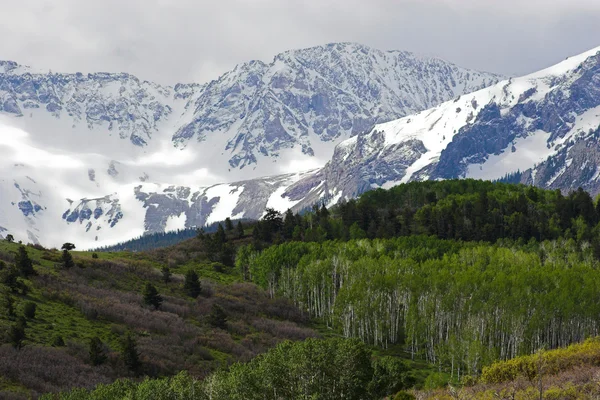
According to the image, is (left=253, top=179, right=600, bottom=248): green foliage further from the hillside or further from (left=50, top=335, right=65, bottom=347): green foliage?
the hillside

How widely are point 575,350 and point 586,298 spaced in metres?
34.8

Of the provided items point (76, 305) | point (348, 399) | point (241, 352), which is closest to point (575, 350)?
point (348, 399)

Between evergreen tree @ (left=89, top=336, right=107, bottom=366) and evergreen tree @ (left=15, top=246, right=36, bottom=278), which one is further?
evergreen tree @ (left=15, top=246, right=36, bottom=278)

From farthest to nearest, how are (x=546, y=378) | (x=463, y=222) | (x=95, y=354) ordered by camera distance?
(x=463, y=222), (x=95, y=354), (x=546, y=378)

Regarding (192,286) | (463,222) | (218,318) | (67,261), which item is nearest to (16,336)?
(218,318)

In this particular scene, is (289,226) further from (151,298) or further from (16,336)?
(16,336)

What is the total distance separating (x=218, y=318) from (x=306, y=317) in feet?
84.8

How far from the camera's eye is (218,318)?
11262cm

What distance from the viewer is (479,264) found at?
13462cm

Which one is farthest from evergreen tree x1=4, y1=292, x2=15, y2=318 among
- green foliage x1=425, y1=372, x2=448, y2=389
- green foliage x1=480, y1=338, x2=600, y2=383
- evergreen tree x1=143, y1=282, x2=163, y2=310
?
green foliage x1=480, y1=338, x2=600, y2=383

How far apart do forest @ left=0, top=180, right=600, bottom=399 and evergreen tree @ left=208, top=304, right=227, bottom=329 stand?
308 mm

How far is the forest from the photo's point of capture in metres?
66.8

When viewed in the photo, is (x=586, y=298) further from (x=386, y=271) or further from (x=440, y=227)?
(x=440, y=227)

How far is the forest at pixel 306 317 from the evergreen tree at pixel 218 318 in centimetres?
31
